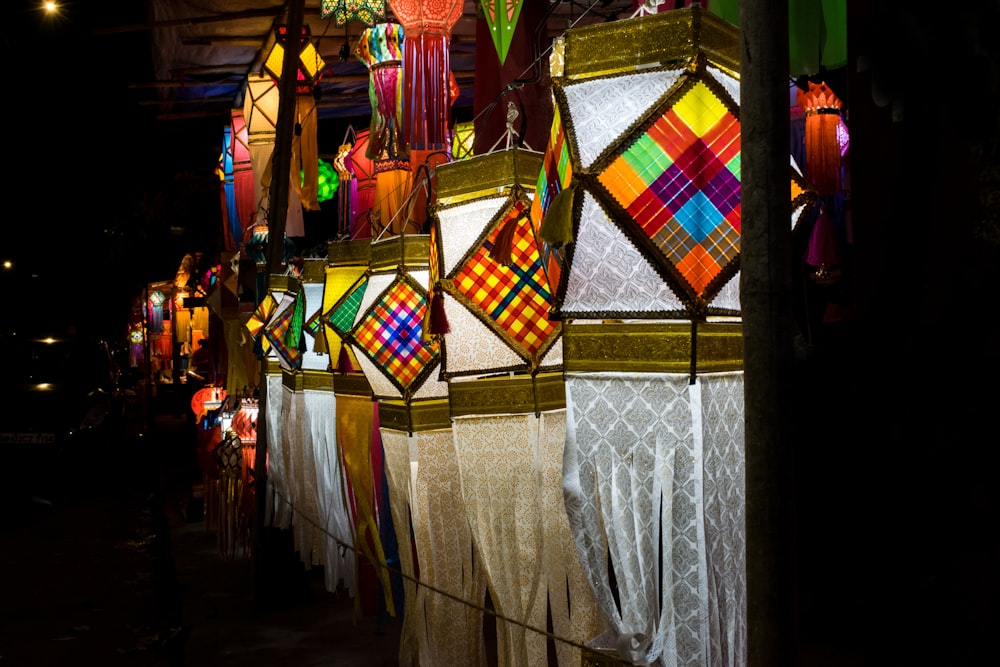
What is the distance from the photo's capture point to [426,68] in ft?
15.0

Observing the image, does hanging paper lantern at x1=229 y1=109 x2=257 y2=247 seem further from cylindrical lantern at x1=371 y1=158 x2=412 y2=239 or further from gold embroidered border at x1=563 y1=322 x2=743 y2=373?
gold embroidered border at x1=563 y1=322 x2=743 y2=373

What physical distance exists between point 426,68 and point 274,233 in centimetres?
281

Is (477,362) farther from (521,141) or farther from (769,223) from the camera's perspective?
(769,223)

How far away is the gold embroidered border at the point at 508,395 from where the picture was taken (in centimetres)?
346

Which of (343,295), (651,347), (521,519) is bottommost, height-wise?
(521,519)

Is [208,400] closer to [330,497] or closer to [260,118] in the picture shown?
[260,118]

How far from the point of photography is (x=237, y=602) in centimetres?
753

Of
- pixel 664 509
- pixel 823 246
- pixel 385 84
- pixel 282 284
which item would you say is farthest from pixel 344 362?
pixel 664 509

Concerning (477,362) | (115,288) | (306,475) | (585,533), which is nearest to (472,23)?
(306,475)

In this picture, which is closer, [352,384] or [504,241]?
[504,241]

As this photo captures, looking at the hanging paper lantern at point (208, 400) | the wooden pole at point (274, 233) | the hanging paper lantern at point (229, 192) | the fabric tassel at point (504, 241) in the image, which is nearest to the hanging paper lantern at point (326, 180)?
the hanging paper lantern at point (229, 192)

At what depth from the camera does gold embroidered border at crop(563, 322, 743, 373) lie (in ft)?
7.93

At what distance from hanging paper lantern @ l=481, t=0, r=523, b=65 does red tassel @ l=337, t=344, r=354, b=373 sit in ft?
5.38

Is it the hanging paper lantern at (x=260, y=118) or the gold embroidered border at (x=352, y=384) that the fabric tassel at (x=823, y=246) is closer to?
the gold embroidered border at (x=352, y=384)
